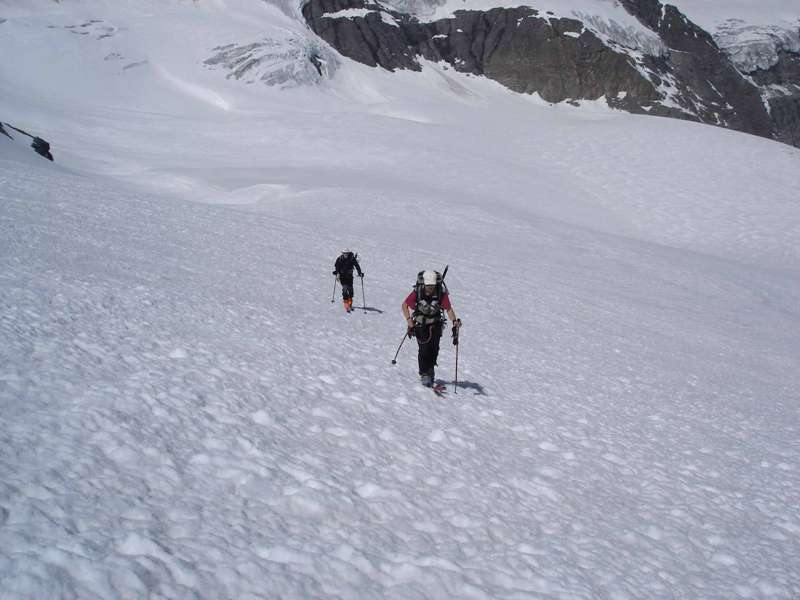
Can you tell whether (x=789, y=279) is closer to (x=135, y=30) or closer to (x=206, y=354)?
(x=206, y=354)

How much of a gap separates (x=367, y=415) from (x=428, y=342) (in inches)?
74.1

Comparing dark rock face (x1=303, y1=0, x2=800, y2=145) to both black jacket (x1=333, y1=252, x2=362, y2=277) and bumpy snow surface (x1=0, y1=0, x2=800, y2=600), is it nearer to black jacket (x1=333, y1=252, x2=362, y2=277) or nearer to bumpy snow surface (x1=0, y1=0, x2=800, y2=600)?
bumpy snow surface (x1=0, y1=0, x2=800, y2=600)

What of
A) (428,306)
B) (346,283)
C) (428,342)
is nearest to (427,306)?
(428,306)

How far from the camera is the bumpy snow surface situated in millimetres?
4176

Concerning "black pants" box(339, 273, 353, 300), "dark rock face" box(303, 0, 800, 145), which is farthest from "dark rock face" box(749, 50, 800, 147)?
"black pants" box(339, 273, 353, 300)

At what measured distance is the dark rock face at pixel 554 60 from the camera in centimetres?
11775

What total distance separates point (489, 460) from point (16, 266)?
29.2 ft

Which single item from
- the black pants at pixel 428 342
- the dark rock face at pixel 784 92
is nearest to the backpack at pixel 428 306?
the black pants at pixel 428 342

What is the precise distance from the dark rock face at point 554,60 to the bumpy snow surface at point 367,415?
99.5 meters

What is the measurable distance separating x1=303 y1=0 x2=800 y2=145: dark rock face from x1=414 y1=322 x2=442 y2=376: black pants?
11427cm

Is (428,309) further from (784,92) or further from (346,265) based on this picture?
(784,92)

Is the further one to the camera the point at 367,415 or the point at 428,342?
the point at 428,342

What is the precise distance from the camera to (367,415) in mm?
7242

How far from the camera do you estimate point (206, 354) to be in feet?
25.8
